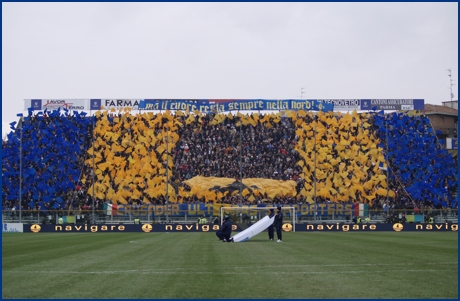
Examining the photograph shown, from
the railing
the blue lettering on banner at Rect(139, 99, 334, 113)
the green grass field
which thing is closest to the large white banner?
the railing

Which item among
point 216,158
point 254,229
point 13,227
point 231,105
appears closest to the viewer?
point 254,229

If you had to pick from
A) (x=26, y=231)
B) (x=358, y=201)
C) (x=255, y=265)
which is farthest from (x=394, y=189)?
(x=255, y=265)

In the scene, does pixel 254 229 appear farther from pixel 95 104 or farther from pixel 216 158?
pixel 95 104

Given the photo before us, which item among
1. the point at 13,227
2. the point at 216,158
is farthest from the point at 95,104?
the point at 13,227

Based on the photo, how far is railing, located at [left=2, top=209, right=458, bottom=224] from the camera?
2398 inches

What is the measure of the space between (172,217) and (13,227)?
47.0 ft

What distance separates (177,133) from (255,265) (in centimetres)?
6266

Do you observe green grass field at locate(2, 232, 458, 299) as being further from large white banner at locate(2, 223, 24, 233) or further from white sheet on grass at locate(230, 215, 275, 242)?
large white banner at locate(2, 223, 24, 233)

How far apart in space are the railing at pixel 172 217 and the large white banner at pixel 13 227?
102cm

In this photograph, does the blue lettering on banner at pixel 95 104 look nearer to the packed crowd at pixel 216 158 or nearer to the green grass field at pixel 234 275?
the packed crowd at pixel 216 158

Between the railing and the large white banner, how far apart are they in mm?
1025

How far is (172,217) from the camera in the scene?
6344 centimetres

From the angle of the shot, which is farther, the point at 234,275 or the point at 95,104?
the point at 95,104

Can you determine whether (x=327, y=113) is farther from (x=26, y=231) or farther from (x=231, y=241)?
(x=231, y=241)
